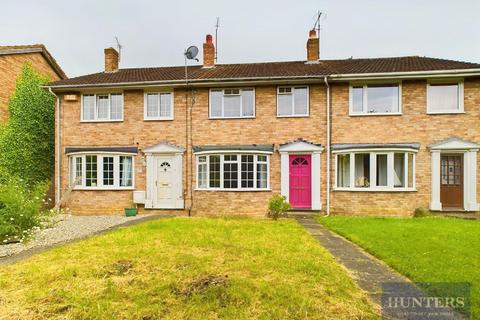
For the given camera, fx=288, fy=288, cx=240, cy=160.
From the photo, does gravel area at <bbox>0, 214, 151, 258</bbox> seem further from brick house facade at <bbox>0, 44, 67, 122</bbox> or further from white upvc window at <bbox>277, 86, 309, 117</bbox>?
white upvc window at <bbox>277, 86, 309, 117</bbox>

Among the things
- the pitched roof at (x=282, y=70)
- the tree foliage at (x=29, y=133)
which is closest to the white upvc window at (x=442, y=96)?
the pitched roof at (x=282, y=70)

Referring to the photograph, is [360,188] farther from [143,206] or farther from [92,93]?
[92,93]

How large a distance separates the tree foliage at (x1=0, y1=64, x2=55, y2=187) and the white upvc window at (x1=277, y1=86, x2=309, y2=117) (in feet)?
41.2

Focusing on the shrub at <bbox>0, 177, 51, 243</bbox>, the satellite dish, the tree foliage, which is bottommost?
the shrub at <bbox>0, 177, 51, 243</bbox>

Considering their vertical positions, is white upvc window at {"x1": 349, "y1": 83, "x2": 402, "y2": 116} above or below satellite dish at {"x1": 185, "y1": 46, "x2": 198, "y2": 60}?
below

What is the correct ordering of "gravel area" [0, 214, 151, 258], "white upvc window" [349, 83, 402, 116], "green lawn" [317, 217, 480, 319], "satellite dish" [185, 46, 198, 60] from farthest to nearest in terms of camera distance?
"satellite dish" [185, 46, 198, 60] → "white upvc window" [349, 83, 402, 116] → "gravel area" [0, 214, 151, 258] → "green lawn" [317, 217, 480, 319]

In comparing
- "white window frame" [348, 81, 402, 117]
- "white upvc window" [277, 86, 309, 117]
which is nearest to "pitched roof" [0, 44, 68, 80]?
"white upvc window" [277, 86, 309, 117]

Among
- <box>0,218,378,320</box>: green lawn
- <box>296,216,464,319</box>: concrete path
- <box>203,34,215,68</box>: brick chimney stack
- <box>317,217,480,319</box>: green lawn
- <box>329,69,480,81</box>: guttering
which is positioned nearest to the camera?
<box>0,218,378,320</box>: green lawn

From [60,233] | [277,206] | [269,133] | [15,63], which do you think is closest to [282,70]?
[269,133]

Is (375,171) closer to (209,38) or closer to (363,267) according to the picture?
(363,267)

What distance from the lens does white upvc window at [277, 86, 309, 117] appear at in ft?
43.9

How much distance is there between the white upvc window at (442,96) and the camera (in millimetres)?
12558

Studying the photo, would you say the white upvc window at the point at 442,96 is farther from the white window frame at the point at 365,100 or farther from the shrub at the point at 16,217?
the shrub at the point at 16,217

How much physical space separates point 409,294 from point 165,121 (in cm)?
1216
